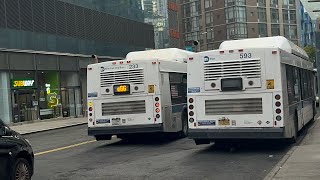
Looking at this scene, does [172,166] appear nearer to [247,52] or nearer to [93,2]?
[247,52]

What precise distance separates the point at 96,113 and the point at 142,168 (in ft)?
17.0

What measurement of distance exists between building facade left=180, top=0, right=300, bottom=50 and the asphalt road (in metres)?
86.9

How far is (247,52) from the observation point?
1234 centimetres

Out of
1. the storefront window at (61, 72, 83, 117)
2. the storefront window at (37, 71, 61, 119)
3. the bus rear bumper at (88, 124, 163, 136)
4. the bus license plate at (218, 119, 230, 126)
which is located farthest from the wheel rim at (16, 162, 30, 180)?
the storefront window at (61, 72, 83, 117)

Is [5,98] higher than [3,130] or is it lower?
higher

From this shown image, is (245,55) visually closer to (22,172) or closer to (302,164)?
(302,164)

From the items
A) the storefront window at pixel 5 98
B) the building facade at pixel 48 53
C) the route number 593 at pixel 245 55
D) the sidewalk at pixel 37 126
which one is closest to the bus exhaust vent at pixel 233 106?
the route number 593 at pixel 245 55

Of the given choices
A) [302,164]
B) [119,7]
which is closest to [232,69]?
[302,164]

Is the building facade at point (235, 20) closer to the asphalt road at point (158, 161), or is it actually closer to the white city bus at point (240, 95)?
the asphalt road at point (158, 161)

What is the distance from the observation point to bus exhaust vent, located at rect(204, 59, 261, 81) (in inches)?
483

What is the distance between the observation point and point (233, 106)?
1248 cm

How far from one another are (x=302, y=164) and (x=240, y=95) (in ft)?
9.77

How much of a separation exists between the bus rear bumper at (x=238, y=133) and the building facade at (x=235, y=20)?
3485 inches

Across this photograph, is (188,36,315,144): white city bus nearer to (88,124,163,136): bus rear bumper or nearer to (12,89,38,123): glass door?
(88,124,163,136): bus rear bumper
